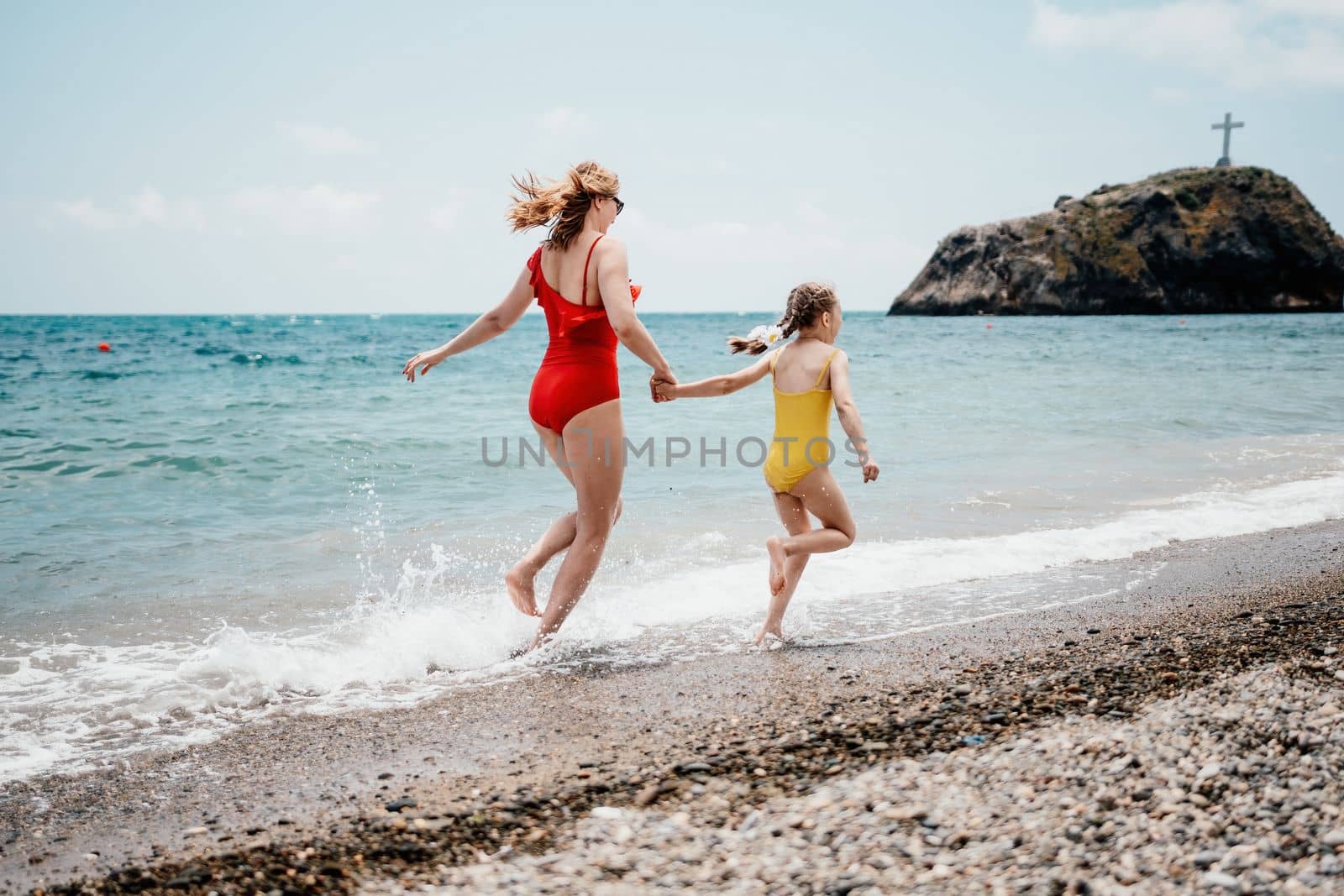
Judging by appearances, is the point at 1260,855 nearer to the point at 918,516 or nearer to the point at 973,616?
the point at 973,616

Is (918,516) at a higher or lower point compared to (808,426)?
lower

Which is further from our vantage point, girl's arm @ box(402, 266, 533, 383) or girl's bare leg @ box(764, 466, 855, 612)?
girl's bare leg @ box(764, 466, 855, 612)

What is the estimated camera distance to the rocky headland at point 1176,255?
2736 inches

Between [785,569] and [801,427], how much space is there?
713 mm

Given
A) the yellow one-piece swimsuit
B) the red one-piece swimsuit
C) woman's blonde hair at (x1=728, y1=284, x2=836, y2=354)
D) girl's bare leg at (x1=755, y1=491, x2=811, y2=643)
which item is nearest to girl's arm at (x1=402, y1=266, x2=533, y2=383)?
the red one-piece swimsuit

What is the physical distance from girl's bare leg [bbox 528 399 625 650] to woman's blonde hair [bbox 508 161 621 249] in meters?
0.80

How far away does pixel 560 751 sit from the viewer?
3.25 metres

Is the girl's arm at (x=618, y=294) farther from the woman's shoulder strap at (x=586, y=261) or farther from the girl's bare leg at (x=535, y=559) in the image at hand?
the girl's bare leg at (x=535, y=559)

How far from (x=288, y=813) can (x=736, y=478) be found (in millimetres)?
7298

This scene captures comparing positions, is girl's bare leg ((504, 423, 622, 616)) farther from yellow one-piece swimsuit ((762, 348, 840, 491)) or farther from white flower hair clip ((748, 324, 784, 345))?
white flower hair clip ((748, 324, 784, 345))

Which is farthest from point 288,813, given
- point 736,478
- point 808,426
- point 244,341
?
point 244,341

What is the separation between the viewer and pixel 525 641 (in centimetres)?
480

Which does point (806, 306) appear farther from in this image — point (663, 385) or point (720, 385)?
point (663, 385)

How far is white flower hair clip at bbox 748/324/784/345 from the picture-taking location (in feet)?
15.9
